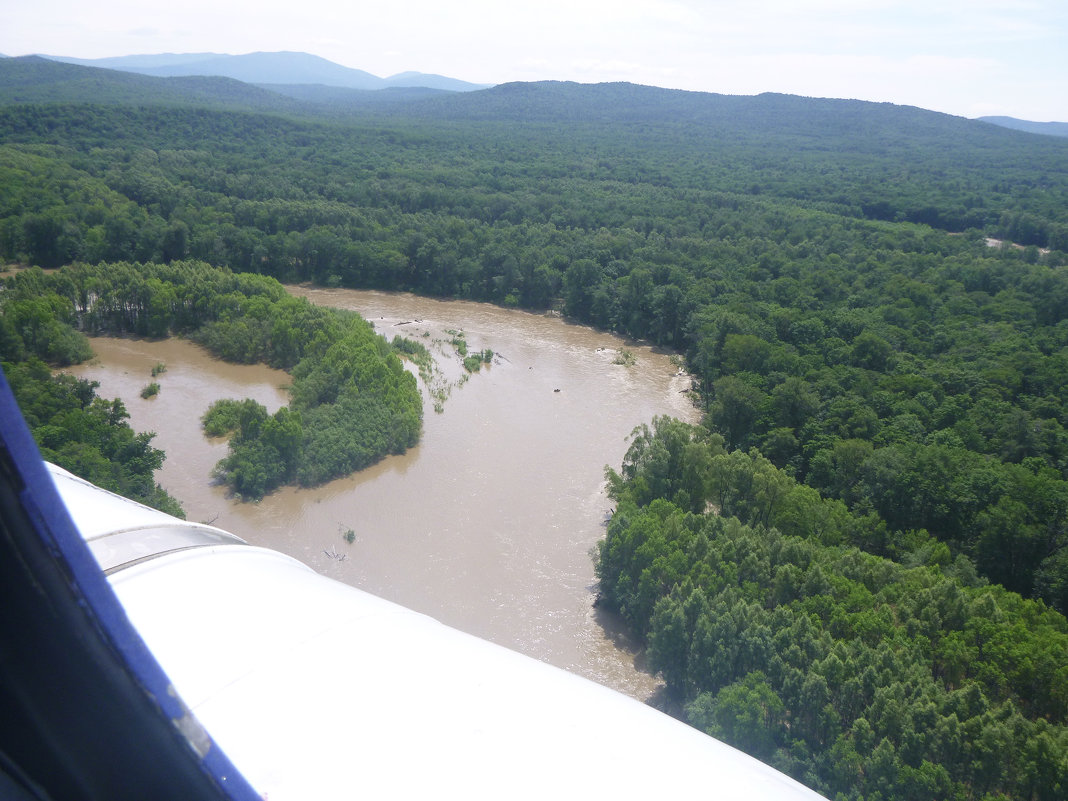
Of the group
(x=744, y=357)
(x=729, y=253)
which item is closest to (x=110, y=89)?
(x=729, y=253)

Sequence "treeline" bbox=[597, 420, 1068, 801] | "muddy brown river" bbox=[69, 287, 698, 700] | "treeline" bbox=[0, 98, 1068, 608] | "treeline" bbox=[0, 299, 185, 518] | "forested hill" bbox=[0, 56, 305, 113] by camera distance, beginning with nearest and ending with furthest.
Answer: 1. "treeline" bbox=[597, 420, 1068, 801]
2. "muddy brown river" bbox=[69, 287, 698, 700]
3. "treeline" bbox=[0, 299, 185, 518]
4. "treeline" bbox=[0, 98, 1068, 608]
5. "forested hill" bbox=[0, 56, 305, 113]

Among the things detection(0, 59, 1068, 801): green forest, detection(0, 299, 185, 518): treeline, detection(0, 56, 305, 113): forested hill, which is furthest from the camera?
detection(0, 56, 305, 113): forested hill

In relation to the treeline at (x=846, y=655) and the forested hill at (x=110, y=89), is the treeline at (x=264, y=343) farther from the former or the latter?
the forested hill at (x=110, y=89)

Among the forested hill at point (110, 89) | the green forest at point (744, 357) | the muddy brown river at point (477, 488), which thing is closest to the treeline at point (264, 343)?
the green forest at point (744, 357)

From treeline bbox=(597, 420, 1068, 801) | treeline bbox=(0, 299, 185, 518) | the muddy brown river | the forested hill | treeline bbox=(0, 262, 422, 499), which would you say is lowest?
the muddy brown river

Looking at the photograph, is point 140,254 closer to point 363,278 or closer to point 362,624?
point 363,278

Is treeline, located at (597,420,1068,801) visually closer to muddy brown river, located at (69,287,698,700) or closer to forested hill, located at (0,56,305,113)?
muddy brown river, located at (69,287,698,700)

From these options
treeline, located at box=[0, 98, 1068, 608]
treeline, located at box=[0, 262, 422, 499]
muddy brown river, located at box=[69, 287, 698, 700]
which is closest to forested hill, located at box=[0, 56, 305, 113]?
treeline, located at box=[0, 98, 1068, 608]
